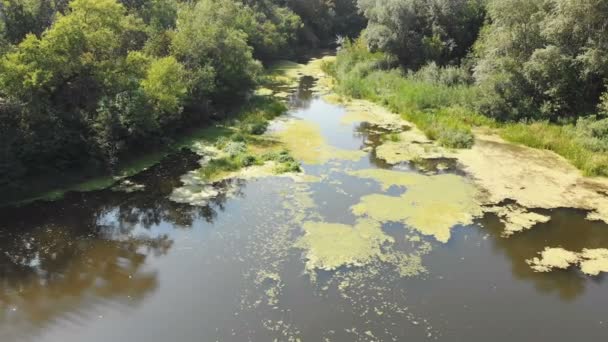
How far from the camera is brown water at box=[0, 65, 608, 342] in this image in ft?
35.3

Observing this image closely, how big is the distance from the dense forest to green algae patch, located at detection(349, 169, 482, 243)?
475cm

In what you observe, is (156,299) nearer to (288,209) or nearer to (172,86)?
(288,209)

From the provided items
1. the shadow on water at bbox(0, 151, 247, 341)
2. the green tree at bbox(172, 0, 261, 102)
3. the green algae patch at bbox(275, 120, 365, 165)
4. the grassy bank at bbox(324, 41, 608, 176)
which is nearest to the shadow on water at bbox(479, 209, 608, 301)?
the grassy bank at bbox(324, 41, 608, 176)

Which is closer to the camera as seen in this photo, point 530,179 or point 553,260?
point 553,260

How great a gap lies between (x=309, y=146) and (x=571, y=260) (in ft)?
38.4

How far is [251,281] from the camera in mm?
12297

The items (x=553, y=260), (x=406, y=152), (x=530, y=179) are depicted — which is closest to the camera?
(x=553, y=260)

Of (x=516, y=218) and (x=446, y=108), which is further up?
(x=446, y=108)

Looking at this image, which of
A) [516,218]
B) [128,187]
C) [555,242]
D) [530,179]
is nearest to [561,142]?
[530,179]

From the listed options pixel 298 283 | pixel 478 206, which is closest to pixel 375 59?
pixel 478 206

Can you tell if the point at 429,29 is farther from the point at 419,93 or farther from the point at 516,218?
the point at 516,218

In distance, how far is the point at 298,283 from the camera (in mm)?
12164

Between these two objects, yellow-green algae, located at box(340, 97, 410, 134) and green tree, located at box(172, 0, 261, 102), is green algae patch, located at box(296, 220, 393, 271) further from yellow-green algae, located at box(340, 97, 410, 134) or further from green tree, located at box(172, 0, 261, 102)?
green tree, located at box(172, 0, 261, 102)

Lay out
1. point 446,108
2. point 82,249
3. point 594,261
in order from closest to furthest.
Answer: point 594,261 → point 82,249 → point 446,108
